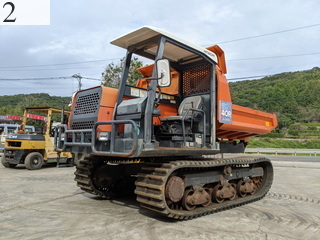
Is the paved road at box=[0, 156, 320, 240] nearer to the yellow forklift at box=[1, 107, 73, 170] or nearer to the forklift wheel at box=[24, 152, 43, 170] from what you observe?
the forklift wheel at box=[24, 152, 43, 170]

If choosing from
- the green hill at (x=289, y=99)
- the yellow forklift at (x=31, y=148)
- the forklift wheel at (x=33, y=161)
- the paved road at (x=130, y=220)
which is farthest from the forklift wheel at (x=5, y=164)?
the green hill at (x=289, y=99)

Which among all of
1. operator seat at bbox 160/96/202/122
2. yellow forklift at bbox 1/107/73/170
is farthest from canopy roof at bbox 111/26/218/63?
yellow forklift at bbox 1/107/73/170

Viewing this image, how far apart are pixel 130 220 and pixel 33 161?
8507mm

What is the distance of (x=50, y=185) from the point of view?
7930 millimetres

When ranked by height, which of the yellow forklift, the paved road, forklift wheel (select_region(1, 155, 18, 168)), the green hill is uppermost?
the green hill

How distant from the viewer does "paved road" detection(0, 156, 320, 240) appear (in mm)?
3945

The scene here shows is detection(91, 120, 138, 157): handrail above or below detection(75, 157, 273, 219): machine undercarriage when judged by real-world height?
above

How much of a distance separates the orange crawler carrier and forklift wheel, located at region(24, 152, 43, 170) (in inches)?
254

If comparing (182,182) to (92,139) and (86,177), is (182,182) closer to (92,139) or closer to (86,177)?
(92,139)

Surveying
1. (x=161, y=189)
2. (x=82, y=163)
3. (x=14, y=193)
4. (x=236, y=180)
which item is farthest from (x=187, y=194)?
(x=14, y=193)

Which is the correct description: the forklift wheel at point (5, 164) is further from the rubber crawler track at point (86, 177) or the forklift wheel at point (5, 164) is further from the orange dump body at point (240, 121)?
the orange dump body at point (240, 121)

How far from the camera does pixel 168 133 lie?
4984 millimetres

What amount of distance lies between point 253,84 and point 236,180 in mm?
85684

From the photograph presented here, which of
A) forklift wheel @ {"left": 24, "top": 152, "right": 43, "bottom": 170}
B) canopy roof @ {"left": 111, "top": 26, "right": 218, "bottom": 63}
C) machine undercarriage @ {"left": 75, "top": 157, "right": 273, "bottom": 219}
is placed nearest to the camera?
machine undercarriage @ {"left": 75, "top": 157, "right": 273, "bottom": 219}
